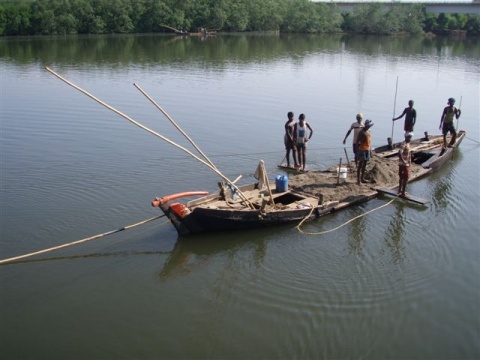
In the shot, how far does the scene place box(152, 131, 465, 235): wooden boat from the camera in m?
10.2

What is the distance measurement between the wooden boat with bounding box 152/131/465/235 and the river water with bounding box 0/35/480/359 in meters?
0.28

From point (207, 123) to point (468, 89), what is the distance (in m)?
17.1

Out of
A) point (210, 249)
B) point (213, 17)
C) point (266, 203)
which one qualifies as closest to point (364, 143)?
point (266, 203)

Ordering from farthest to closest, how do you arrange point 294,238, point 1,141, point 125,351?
point 1,141, point 294,238, point 125,351

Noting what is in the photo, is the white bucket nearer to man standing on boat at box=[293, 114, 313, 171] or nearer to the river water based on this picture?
the river water

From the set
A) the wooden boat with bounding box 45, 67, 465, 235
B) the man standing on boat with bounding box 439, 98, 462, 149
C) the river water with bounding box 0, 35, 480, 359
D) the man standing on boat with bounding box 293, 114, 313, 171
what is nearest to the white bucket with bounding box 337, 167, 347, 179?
the wooden boat with bounding box 45, 67, 465, 235

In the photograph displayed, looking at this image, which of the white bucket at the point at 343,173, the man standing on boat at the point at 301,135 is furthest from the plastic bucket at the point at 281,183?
the man standing on boat at the point at 301,135

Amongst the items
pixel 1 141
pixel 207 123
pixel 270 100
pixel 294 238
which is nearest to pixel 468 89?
pixel 270 100

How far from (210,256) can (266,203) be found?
1.92 metres

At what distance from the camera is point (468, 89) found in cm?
2906

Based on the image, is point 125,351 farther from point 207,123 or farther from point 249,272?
point 207,123

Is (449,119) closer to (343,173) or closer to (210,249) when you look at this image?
(343,173)

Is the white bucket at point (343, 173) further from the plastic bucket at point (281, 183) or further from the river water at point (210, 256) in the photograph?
the plastic bucket at point (281, 183)

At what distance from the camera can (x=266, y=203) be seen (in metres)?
11.2
